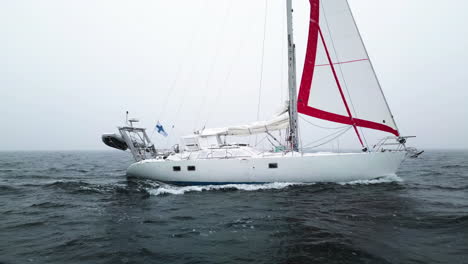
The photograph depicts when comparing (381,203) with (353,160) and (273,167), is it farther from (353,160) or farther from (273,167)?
(273,167)

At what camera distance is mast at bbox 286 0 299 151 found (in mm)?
12125

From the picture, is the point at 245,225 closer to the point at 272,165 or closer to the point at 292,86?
the point at 272,165

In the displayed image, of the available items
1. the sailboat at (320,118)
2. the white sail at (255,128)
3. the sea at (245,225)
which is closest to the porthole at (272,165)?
the sailboat at (320,118)

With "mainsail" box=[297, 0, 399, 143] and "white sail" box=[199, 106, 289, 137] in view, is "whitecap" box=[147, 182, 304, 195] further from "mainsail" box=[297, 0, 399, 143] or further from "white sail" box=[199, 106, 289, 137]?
A: "mainsail" box=[297, 0, 399, 143]

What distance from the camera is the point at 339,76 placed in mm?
11680

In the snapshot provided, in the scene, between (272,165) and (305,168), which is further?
(272,165)

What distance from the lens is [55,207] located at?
352 inches

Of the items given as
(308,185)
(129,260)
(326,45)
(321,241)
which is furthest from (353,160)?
(129,260)

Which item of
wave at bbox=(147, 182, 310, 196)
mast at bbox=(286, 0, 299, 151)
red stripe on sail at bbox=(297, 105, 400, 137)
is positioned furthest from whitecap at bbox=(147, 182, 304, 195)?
red stripe on sail at bbox=(297, 105, 400, 137)

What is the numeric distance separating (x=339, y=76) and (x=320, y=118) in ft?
7.05

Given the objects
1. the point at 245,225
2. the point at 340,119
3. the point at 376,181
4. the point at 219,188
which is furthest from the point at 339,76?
the point at 245,225

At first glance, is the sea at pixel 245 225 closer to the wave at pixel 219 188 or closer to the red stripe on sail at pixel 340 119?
the wave at pixel 219 188

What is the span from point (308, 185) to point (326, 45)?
6.73 metres

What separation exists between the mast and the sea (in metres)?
2.37
